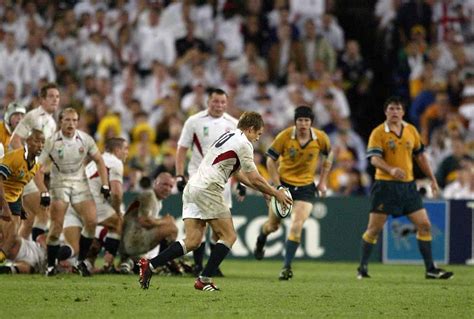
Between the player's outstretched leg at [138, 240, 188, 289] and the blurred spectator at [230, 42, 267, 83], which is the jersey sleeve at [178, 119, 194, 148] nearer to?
the player's outstretched leg at [138, 240, 188, 289]

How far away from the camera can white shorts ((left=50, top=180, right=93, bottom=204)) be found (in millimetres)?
15859

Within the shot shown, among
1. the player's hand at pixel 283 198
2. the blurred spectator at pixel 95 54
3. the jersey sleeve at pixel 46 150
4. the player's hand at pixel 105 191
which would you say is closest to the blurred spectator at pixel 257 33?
the blurred spectator at pixel 95 54

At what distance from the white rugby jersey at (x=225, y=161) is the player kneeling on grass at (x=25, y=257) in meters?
3.68

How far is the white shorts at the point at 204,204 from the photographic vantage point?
13.3m

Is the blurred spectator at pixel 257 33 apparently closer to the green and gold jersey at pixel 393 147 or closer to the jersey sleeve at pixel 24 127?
the green and gold jersey at pixel 393 147

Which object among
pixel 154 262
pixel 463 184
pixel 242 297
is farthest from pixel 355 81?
pixel 242 297

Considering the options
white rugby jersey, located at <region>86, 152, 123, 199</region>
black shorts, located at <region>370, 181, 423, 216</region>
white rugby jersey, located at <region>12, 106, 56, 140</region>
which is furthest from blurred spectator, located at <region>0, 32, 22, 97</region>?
black shorts, located at <region>370, 181, 423, 216</region>

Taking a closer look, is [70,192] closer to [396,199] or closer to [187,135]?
[187,135]

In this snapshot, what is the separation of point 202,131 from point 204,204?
3338 mm

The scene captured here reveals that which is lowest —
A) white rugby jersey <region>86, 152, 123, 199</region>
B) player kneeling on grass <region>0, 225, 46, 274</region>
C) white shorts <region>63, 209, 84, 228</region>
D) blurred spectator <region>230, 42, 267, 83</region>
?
player kneeling on grass <region>0, 225, 46, 274</region>

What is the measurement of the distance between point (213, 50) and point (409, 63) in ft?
14.1

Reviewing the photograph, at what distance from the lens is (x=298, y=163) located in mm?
16484

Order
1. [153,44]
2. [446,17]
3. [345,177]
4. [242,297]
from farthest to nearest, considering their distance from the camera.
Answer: [446,17], [153,44], [345,177], [242,297]

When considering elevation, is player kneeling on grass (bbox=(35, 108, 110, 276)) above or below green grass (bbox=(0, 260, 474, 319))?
above
